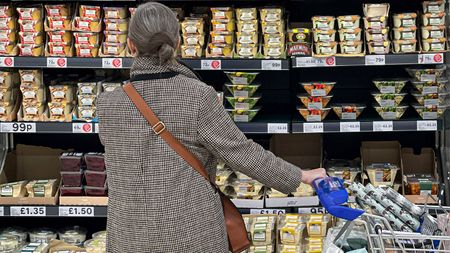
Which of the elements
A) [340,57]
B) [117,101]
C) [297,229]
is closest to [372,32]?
[340,57]

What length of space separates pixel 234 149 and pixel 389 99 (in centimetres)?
232

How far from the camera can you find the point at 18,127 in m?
5.17

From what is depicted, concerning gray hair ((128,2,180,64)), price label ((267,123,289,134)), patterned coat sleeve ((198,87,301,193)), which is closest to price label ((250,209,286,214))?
price label ((267,123,289,134))

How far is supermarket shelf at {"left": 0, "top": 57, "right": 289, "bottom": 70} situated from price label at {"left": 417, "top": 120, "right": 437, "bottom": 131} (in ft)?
2.85

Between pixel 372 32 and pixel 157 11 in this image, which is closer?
pixel 157 11

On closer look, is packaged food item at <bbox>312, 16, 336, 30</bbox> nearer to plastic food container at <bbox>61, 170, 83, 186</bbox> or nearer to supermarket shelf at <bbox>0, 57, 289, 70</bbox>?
supermarket shelf at <bbox>0, 57, 289, 70</bbox>

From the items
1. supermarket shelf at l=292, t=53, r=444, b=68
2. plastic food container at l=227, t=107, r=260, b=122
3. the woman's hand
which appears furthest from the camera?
plastic food container at l=227, t=107, r=260, b=122

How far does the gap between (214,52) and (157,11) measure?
2.11 m

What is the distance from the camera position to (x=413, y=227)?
10.5ft

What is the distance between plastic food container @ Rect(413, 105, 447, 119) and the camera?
16.6 feet

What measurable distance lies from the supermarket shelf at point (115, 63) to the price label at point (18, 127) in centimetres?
36

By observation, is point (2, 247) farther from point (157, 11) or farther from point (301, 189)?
point (157, 11)

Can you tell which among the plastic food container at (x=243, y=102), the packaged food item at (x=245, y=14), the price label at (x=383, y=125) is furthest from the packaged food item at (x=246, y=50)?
the price label at (x=383, y=125)

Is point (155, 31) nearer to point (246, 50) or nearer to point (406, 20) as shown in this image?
point (246, 50)
